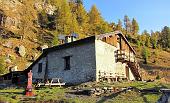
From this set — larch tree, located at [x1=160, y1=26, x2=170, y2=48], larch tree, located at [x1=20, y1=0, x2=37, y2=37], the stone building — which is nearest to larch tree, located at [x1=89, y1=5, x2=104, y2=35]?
larch tree, located at [x1=20, y1=0, x2=37, y2=37]

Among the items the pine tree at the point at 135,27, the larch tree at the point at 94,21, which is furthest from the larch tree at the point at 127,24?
the larch tree at the point at 94,21

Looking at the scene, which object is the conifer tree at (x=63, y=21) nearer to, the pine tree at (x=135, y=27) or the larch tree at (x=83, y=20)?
the larch tree at (x=83, y=20)

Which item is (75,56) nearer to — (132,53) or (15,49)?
(132,53)

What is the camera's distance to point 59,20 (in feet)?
321

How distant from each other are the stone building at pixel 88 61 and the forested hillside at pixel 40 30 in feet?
49.1

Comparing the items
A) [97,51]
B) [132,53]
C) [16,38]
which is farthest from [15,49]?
[97,51]

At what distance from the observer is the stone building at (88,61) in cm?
3647

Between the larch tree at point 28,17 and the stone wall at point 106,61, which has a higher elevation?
the larch tree at point 28,17

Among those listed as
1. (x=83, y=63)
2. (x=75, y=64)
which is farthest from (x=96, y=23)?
(x=83, y=63)

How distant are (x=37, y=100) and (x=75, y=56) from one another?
48.0 feet

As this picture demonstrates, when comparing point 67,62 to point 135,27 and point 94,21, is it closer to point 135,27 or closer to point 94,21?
point 94,21

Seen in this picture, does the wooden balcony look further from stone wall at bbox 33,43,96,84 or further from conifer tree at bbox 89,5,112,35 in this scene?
conifer tree at bbox 89,5,112,35

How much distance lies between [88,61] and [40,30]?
64276 millimetres

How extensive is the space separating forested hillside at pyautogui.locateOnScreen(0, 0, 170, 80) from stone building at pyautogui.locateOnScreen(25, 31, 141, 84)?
14973mm
